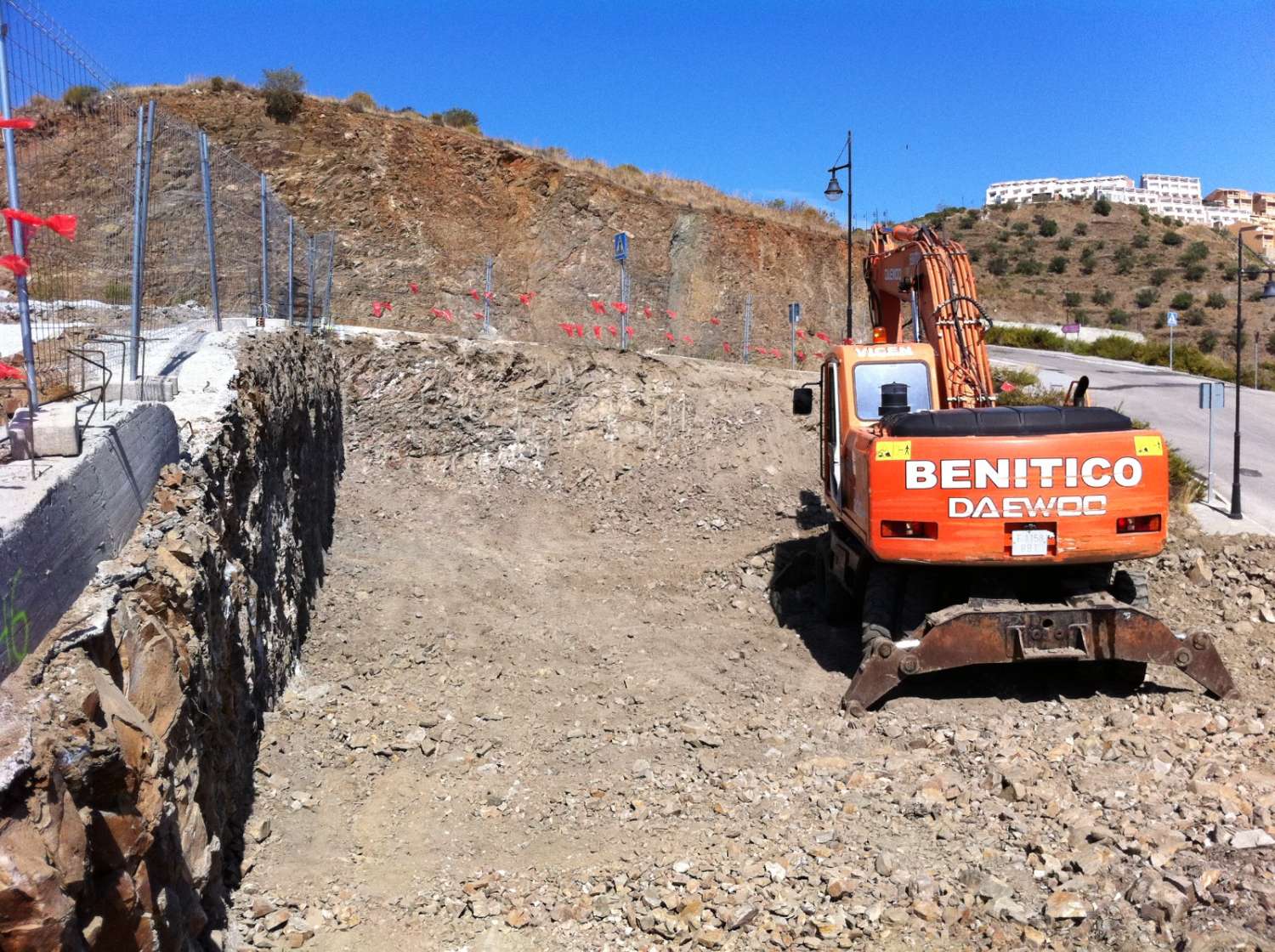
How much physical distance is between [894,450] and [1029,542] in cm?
115

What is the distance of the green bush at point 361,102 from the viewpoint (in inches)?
1170

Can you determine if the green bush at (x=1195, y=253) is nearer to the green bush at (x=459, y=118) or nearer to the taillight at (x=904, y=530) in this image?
the green bush at (x=459, y=118)

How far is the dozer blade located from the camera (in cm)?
712

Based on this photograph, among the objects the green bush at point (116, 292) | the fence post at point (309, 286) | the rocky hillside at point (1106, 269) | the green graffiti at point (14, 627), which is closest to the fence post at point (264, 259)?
the fence post at point (309, 286)

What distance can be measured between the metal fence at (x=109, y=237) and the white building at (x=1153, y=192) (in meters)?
114

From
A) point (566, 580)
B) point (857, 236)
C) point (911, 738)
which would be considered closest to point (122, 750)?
point (911, 738)

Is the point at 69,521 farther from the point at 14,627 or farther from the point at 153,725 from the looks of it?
the point at 153,725

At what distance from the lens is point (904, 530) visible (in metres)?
7.18

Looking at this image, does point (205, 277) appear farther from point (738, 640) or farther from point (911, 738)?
point (911, 738)

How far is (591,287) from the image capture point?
91.6ft

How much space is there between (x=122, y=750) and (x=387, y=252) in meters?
24.3

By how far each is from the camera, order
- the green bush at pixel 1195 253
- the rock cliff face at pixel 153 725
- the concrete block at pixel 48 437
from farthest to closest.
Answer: the green bush at pixel 1195 253, the concrete block at pixel 48 437, the rock cliff face at pixel 153 725

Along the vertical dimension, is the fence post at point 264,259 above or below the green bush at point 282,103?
below

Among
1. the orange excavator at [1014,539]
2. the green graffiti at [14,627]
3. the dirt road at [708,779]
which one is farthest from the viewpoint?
the orange excavator at [1014,539]
